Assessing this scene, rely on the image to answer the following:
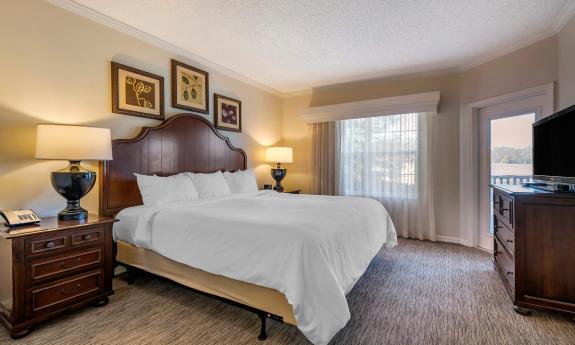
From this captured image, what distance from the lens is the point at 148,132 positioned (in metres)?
3.07

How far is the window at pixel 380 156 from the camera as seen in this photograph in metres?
4.27

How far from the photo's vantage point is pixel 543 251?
204 centimetres

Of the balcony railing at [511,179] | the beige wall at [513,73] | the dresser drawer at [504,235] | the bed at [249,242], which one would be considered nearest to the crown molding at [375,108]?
the beige wall at [513,73]

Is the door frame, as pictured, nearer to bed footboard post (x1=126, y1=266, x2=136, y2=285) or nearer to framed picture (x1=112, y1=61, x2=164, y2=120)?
framed picture (x1=112, y1=61, x2=164, y2=120)

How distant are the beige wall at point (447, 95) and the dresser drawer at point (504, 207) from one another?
1168 mm

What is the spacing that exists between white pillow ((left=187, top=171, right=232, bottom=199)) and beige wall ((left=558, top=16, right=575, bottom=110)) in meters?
3.66

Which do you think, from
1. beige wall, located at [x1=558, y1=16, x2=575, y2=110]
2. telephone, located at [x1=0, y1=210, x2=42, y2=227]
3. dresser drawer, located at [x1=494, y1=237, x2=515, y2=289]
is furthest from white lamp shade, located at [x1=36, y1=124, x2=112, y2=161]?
beige wall, located at [x1=558, y1=16, x2=575, y2=110]

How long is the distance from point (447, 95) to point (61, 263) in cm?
483

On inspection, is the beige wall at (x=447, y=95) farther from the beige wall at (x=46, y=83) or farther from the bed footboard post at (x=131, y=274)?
the bed footboard post at (x=131, y=274)

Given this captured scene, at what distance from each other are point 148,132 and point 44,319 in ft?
6.16

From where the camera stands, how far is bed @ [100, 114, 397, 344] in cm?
162

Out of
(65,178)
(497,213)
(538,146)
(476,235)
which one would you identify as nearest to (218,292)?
(65,178)

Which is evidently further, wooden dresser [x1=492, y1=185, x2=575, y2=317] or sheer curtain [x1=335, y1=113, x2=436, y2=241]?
sheer curtain [x1=335, y1=113, x2=436, y2=241]

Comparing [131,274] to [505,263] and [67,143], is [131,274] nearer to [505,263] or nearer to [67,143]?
[67,143]
